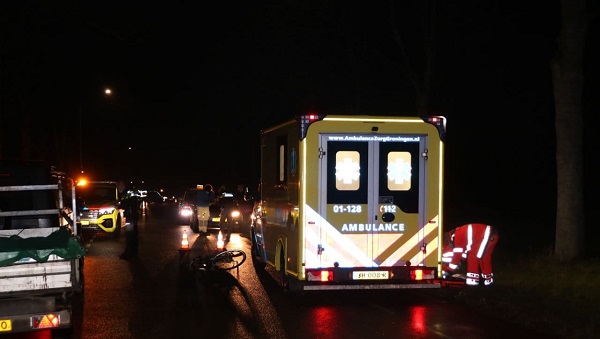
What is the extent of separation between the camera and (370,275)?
1155 centimetres

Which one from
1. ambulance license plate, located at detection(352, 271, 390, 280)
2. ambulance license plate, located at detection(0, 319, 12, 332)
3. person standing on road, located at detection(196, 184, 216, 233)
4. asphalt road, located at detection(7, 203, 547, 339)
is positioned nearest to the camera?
ambulance license plate, located at detection(0, 319, 12, 332)

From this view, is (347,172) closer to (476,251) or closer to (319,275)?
(319,275)

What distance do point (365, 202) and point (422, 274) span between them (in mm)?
1404

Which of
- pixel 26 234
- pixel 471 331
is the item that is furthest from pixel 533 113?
pixel 26 234

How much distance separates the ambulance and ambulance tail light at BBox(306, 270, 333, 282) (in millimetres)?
15

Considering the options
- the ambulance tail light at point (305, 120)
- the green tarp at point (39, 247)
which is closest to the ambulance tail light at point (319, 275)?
the ambulance tail light at point (305, 120)

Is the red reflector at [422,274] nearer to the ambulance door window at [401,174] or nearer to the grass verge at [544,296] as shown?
the grass verge at [544,296]

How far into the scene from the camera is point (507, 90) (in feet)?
111

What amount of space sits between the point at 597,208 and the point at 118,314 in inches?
1430

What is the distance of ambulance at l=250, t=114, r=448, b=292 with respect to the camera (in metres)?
11.4

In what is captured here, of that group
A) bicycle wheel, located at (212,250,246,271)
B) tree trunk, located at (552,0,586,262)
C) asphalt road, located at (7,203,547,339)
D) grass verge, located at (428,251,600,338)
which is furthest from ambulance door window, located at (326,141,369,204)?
tree trunk, located at (552,0,586,262)

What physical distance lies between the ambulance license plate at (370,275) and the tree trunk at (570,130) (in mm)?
5185

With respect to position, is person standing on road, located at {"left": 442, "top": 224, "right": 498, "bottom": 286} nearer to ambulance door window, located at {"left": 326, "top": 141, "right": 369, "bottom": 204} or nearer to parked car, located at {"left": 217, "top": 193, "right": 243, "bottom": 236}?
ambulance door window, located at {"left": 326, "top": 141, "right": 369, "bottom": 204}

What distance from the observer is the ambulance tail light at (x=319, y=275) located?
1138 centimetres
